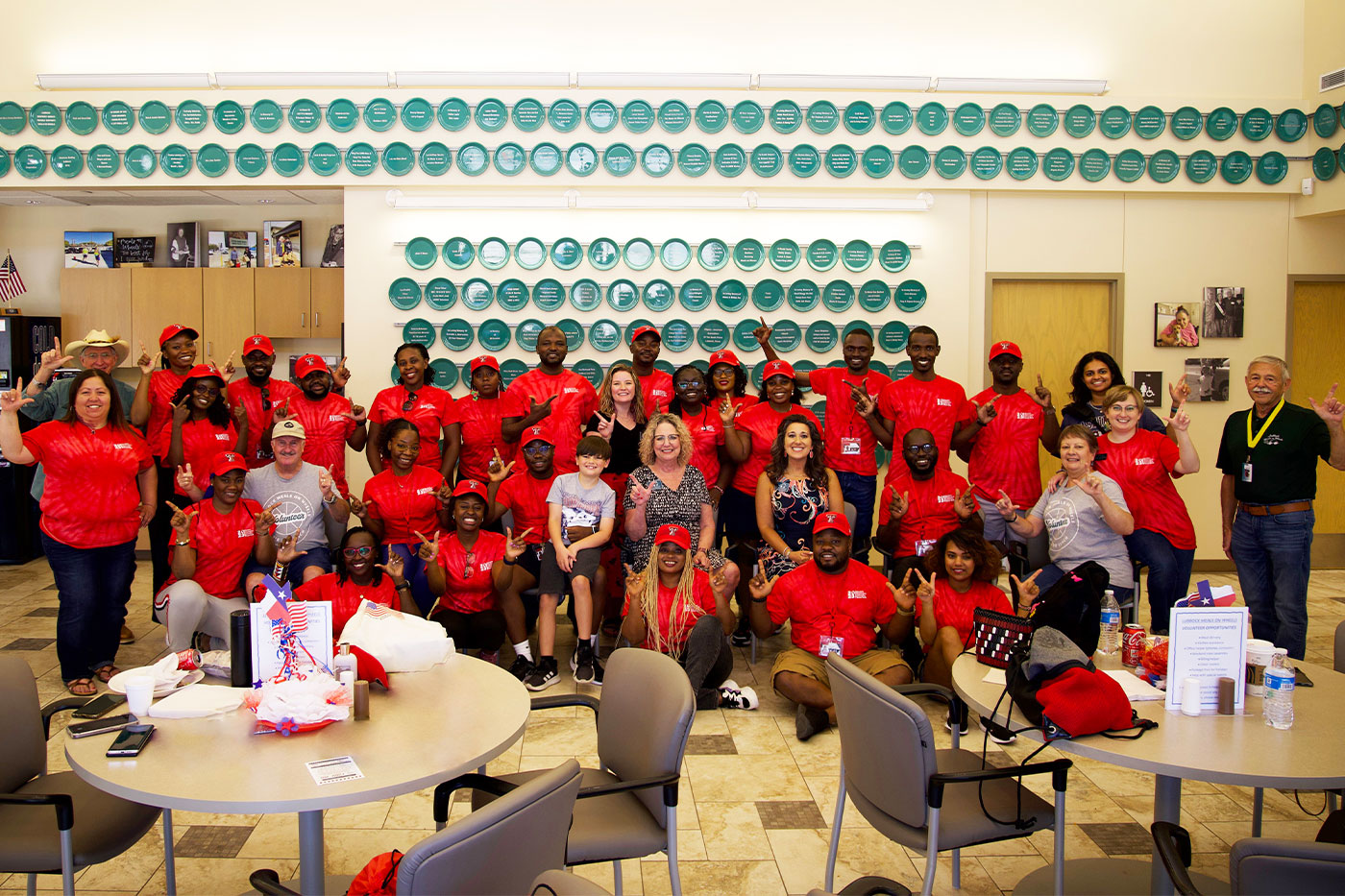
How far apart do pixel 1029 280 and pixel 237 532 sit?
18.8 ft

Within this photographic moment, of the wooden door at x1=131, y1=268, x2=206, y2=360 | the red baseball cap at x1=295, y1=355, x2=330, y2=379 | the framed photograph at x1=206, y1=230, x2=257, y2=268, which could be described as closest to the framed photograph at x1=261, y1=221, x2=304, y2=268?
the framed photograph at x1=206, y1=230, x2=257, y2=268

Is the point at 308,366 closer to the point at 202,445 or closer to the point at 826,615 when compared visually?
the point at 202,445

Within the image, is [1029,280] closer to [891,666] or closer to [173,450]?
[891,666]

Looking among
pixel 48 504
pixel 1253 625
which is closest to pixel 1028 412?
pixel 1253 625

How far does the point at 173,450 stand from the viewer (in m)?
5.26

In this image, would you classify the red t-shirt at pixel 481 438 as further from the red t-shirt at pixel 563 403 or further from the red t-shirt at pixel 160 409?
the red t-shirt at pixel 160 409

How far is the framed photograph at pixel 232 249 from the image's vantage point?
322 inches

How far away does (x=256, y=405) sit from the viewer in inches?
223

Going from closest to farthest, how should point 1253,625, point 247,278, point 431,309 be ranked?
point 1253,625
point 431,309
point 247,278

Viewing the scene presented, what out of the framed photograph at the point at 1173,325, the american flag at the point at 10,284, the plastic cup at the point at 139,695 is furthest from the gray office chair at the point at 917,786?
the american flag at the point at 10,284

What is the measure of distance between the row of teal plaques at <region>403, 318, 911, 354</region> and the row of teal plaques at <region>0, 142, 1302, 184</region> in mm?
1073

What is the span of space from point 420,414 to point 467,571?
4.01 feet

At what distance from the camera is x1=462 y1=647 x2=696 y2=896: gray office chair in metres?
2.45

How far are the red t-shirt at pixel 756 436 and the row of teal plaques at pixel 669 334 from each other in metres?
1.51
